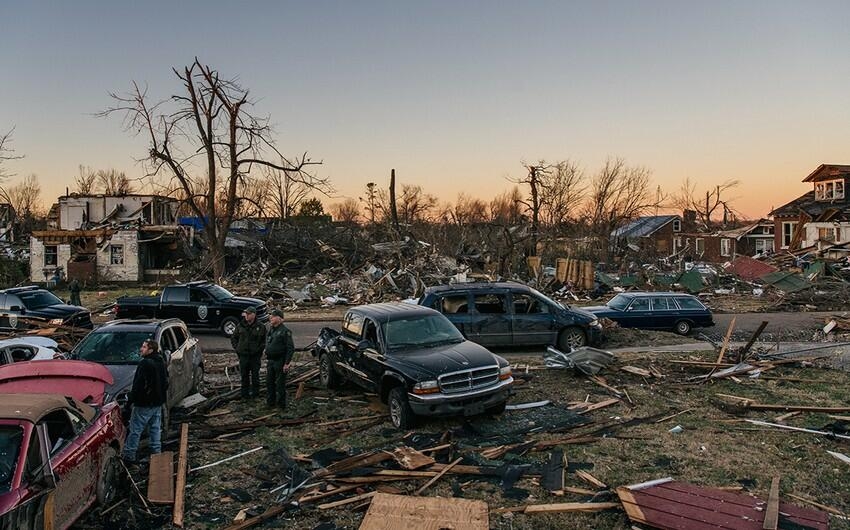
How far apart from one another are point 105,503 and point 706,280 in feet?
101

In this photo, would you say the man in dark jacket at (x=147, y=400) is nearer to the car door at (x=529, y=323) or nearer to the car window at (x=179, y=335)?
the car window at (x=179, y=335)

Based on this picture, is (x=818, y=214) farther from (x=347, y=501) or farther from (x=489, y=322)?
(x=347, y=501)

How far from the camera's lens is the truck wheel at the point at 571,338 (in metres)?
15.1

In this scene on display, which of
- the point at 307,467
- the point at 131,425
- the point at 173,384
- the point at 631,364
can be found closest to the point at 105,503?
the point at 131,425

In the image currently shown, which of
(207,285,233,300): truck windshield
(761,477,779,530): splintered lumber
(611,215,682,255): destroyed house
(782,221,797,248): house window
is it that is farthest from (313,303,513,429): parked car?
(611,215,682,255): destroyed house

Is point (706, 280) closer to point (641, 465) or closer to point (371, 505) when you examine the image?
point (641, 465)

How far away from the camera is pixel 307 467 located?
7.55m

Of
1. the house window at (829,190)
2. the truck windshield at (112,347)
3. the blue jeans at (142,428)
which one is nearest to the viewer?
the blue jeans at (142,428)

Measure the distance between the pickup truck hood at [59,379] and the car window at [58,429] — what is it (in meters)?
1.92

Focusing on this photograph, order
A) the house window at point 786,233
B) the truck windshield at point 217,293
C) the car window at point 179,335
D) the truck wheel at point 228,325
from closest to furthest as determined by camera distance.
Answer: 1. the car window at point 179,335
2. the truck wheel at point 228,325
3. the truck windshield at point 217,293
4. the house window at point 786,233

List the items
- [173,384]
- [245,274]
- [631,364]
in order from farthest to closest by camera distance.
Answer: [245,274], [631,364], [173,384]

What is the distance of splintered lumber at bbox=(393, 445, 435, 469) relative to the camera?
7262 millimetres

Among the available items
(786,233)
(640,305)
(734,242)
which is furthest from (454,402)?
(734,242)

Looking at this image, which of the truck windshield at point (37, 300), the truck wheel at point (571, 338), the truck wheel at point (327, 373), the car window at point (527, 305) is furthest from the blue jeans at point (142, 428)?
the truck windshield at point (37, 300)
